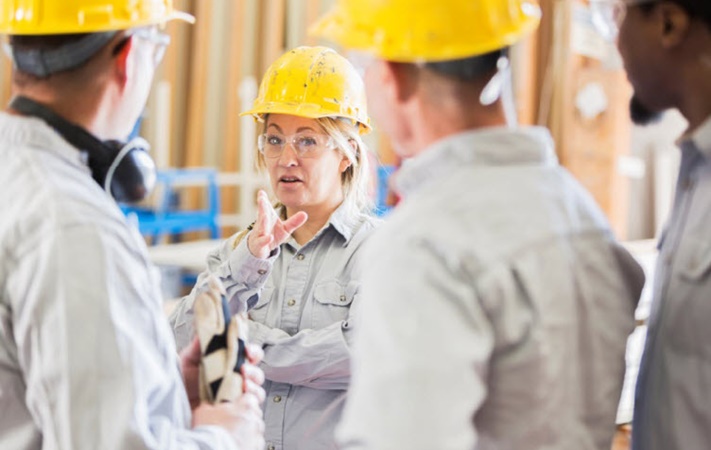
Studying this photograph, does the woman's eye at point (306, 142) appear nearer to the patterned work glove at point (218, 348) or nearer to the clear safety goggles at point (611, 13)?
the patterned work glove at point (218, 348)

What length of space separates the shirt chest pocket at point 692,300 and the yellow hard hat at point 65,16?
3.77ft

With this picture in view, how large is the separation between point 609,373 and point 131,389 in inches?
33.2

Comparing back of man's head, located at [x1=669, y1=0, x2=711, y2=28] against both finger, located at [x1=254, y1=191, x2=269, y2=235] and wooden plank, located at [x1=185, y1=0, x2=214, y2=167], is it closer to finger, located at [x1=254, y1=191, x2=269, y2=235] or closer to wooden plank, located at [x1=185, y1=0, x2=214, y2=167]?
finger, located at [x1=254, y1=191, x2=269, y2=235]

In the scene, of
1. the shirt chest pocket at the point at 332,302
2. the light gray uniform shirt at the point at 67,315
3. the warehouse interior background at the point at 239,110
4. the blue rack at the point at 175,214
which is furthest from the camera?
the warehouse interior background at the point at 239,110

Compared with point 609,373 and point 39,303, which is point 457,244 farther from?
point 39,303

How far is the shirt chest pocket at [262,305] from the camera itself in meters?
2.55

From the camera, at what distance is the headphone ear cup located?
1.58 metres

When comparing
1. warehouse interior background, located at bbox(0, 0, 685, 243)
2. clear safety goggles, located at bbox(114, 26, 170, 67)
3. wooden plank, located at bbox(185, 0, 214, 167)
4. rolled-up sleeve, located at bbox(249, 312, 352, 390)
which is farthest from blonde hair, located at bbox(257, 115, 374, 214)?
wooden plank, located at bbox(185, 0, 214, 167)

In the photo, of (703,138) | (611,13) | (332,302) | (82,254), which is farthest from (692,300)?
(332,302)

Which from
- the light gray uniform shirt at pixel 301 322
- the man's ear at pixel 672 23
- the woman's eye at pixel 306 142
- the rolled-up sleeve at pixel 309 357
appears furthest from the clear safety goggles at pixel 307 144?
the man's ear at pixel 672 23

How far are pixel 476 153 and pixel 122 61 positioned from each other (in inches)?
27.9

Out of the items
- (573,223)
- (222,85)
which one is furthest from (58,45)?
(222,85)

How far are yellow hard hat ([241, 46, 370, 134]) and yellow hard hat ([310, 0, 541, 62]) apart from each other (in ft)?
3.69

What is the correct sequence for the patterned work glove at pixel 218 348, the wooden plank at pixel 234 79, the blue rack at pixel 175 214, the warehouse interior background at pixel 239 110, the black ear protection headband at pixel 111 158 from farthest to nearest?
the wooden plank at pixel 234 79 < the warehouse interior background at pixel 239 110 < the blue rack at pixel 175 214 < the patterned work glove at pixel 218 348 < the black ear protection headband at pixel 111 158
